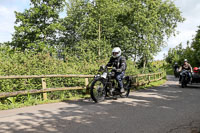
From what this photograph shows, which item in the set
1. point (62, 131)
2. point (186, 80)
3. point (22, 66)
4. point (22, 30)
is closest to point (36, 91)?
point (22, 66)

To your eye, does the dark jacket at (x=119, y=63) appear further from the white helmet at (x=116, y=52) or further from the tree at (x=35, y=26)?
the tree at (x=35, y=26)

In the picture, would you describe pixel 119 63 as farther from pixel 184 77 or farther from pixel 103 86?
pixel 184 77

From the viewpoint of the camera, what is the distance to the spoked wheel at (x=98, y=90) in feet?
23.6

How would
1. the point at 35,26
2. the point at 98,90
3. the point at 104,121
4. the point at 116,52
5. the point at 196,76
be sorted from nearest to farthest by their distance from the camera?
1. the point at 104,121
2. the point at 98,90
3. the point at 116,52
4. the point at 196,76
5. the point at 35,26

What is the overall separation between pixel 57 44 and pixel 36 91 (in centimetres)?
2938

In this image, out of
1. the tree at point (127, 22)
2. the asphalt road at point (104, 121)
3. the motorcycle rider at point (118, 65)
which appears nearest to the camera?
the asphalt road at point (104, 121)

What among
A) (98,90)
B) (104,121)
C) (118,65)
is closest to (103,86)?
(98,90)

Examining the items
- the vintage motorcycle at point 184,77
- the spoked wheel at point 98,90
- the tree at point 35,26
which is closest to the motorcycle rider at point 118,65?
the spoked wheel at point 98,90

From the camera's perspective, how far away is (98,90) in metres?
7.47

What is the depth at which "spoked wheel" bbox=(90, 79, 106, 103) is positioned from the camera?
718cm

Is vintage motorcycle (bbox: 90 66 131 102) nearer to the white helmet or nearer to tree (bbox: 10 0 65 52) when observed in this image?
the white helmet

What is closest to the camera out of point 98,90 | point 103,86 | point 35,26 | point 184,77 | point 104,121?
point 104,121

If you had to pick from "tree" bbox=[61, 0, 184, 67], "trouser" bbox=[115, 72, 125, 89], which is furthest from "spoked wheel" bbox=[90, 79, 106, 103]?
"tree" bbox=[61, 0, 184, 67]

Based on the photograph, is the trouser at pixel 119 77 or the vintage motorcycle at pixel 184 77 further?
the vintage motorcycle at pixel 184 77
